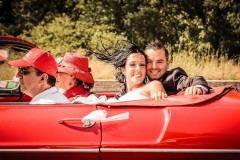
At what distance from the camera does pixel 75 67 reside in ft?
12.2

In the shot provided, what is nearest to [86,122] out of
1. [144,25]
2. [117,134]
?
[117,134]

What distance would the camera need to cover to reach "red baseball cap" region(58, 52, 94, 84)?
3.69 m

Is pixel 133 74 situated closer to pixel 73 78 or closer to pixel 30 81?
pixel 73 78

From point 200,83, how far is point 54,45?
14264 mm

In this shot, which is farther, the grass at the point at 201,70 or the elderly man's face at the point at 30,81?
the grass at the point at 201,70

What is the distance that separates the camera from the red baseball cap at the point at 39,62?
288 cm

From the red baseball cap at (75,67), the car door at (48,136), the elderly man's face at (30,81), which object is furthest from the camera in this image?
the red baseball cap at (75,67)

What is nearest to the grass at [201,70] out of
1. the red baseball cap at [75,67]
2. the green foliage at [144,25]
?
the green foliage at [144,25]

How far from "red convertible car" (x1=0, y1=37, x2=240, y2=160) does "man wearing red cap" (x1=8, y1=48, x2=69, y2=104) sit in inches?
10.3

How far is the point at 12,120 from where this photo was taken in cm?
261

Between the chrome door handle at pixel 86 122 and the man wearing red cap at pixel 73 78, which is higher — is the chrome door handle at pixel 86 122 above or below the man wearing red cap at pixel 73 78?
below

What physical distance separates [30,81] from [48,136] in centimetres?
48

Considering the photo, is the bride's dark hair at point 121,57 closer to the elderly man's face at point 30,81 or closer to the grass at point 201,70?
the elderly man's face at point 30,81

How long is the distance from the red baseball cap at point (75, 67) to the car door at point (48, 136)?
1.10 meters
